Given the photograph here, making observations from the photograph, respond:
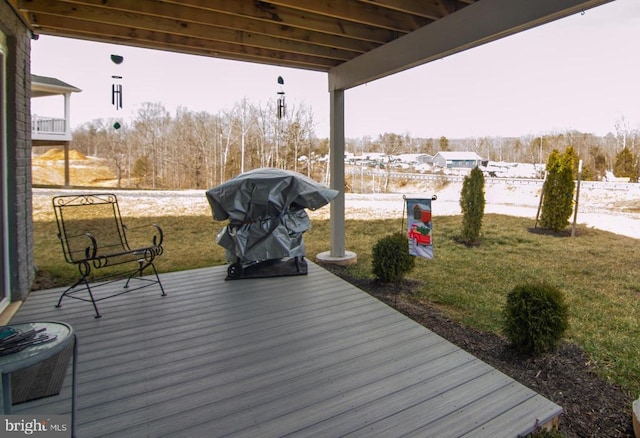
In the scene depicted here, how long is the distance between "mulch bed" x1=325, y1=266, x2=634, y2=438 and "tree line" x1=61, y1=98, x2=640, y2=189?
Answer: 7.38 metres

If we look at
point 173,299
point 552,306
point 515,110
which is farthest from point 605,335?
point 515,110

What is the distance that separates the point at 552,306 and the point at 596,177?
28.9 feet

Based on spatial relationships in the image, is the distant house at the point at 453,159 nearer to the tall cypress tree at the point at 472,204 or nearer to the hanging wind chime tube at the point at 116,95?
the tall cypress tree at the point at 472,204

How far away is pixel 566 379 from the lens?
237cm

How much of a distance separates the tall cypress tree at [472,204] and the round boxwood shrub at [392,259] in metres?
3.07

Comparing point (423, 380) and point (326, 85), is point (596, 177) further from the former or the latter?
point (423, 380)

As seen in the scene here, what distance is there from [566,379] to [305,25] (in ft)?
11.1

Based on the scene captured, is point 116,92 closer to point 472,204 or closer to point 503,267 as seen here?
point 503,267

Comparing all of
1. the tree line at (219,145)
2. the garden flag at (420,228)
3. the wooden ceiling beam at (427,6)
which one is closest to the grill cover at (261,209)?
the garden flag at (420,228)

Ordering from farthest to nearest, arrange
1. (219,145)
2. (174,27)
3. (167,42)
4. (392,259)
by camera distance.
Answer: (219,145) → (392,259) → (167,42) → (174,27)

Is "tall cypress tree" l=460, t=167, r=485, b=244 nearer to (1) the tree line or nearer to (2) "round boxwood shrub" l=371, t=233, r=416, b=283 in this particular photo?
(2) "round boxwood shrub" l=371, t=233, r=416, b=283

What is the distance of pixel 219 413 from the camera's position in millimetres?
1789

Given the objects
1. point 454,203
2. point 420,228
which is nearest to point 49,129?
point 420,228

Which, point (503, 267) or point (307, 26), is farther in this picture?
point (503, 267)
